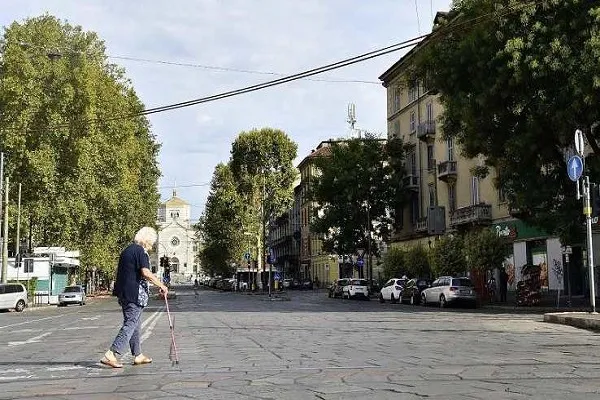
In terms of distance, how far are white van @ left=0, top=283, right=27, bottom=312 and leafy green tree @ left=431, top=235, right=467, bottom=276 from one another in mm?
24683

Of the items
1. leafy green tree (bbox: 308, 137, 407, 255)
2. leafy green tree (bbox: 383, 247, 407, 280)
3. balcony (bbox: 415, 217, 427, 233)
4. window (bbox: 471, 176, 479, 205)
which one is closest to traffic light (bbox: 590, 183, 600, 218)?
window (bbox: 471, 176, 479, 205)

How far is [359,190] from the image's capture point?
187 feet

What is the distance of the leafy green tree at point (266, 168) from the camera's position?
74812 millimetres

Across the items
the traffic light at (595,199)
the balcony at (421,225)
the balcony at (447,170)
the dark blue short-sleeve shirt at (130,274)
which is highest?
the balcony at (447,170)

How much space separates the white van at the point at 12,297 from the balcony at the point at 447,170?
95.5 feet

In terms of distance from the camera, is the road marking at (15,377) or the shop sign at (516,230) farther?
the shop sign at (516,230)

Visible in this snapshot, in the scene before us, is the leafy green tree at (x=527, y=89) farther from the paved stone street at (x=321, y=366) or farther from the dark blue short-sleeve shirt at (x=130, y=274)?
the dark blue short-sleeve shirt at (x=130, y=274)

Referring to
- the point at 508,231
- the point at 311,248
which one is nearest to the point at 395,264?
the point at 508,231

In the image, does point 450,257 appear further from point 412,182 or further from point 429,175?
point 412,182

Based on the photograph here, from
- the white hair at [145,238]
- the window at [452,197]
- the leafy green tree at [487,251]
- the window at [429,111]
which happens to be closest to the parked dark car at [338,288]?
the window at [452,197]

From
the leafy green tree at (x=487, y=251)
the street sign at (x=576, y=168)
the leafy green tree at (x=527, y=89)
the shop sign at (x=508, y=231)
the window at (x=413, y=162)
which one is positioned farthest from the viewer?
the window at (x=413, y=162)

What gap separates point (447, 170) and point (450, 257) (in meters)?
10.8

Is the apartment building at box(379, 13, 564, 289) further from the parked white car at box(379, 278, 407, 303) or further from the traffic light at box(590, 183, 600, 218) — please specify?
the traffic light at box(590, 183, 600, 218)

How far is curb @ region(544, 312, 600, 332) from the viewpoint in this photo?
1786cm
